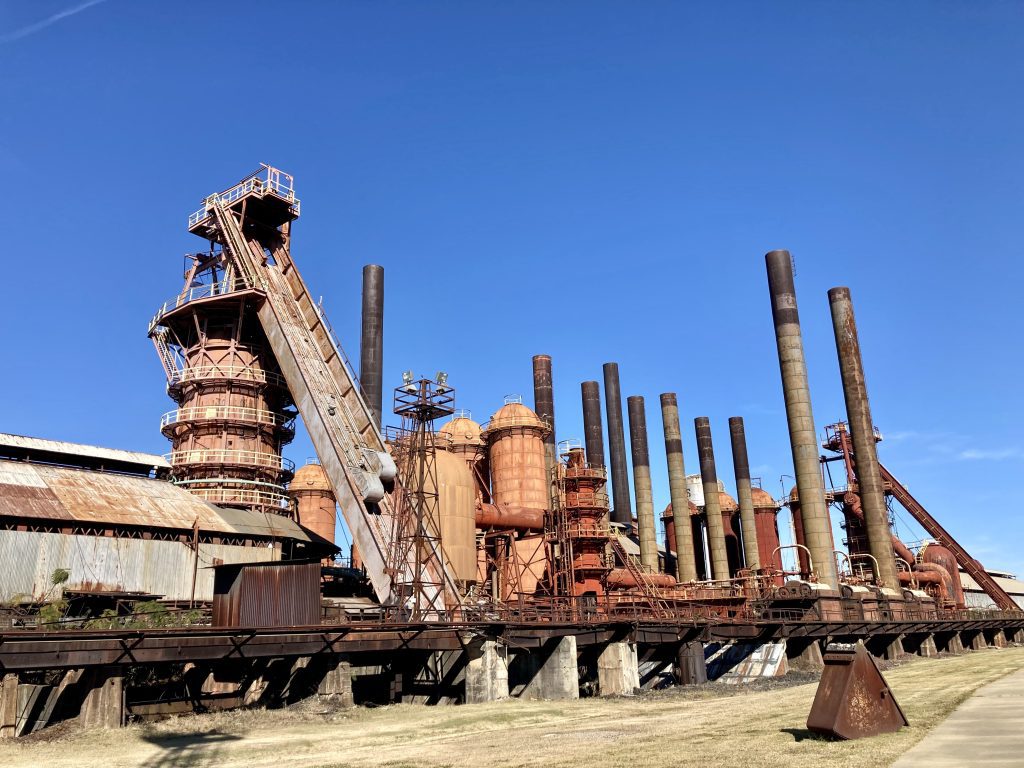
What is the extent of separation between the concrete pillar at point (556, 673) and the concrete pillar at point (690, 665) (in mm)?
6877

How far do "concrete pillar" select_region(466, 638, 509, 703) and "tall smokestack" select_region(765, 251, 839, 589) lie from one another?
3361cm

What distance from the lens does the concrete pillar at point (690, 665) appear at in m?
→ 33.9

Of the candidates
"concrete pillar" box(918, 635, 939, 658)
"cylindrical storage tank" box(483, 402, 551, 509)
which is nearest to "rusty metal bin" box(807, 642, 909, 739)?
"cylindrical storage tank" box(483, 402, 551, 509)

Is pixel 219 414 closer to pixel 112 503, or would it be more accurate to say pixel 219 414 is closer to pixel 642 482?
pixel 112 503

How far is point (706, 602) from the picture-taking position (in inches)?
1882

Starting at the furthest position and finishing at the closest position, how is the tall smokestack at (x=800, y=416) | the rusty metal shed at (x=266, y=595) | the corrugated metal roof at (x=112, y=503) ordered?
the tall smokestack at (x=800, y=416)
the corrugated metal roof at (x=112, y=503)
the rusty metal shed at (x=266, y=595)

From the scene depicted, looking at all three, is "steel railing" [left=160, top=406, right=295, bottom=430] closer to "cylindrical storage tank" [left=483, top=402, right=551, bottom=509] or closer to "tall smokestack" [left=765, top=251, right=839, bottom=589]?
"cylindrical storage tank" [left=483, top=402, right=551, bottom=509]

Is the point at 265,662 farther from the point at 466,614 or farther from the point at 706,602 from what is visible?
the point at 706,602

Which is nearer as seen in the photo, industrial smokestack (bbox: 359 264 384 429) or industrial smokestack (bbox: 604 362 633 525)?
industrial smokestack (bbox: 359 264 384 429)


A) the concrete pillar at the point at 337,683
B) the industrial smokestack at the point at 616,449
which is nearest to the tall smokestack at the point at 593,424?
the industrial smokestack at the point at 616,449

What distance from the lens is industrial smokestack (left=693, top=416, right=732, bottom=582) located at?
7438 centimetres

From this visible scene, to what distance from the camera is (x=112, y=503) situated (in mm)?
33062

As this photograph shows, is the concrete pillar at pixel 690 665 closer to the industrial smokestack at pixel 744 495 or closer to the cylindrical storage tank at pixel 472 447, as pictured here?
the cylindrical storage tank at pixel 472 447

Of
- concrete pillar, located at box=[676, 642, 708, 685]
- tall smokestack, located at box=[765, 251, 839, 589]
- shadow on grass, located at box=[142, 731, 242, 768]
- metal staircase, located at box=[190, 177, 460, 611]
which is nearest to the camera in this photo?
shadow on grass, located at box=[142, 731, 242, 768]
